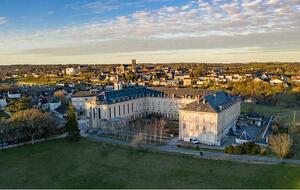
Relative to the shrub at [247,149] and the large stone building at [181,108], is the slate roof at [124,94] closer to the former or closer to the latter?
the large stone building at [181,108]

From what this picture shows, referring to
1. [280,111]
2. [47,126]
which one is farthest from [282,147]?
[280,111]

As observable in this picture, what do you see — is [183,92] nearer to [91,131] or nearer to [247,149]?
[91,131]

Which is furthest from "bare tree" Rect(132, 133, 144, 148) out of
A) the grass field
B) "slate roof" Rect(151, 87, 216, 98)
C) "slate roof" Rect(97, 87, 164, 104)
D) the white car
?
"slate roof" Rect(151, 87, 216, 98)

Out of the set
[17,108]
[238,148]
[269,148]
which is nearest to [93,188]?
[238,148]

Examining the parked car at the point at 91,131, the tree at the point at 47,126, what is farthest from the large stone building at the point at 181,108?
the tree at the point at 47,126

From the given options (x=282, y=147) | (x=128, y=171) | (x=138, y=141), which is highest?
(x=282, y=147)

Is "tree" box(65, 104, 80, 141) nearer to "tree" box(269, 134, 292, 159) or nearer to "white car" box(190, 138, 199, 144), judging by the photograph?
"white car" box(190, 138, 199, 144)
